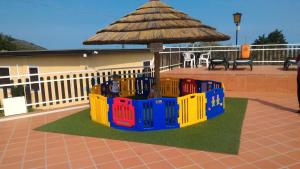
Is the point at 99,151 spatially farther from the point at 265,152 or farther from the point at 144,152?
the point at 265,152

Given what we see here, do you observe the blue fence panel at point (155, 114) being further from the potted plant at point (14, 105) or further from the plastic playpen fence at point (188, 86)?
the potted plant at point (14, 105)

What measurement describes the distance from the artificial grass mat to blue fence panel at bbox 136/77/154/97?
10.3 ft

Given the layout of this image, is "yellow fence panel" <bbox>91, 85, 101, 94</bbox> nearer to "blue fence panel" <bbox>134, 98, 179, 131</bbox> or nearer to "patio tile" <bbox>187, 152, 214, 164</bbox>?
"blue fence panel" <bbox>134, 98, 179, 131</bbox>

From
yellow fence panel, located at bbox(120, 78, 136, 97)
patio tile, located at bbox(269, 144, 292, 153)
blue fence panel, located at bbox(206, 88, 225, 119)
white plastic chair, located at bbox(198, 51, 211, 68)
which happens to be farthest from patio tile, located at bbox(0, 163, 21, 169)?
white plastic chair, located at bbox(198, 51, 211, 68)

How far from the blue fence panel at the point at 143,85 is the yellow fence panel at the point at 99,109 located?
331 cm

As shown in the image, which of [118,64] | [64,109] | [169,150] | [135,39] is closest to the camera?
[169,150]

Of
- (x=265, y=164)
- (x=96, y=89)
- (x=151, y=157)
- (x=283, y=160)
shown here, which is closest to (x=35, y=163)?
(x=151, y=157)

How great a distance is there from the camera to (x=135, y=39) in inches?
214

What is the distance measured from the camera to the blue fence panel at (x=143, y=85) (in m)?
9.60

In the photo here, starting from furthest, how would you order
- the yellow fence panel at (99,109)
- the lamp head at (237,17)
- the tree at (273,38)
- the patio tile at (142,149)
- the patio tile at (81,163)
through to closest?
1. the tree at (273,38)
2. the lamp head at (237,17)
3. the yellow fence panel at (99,109)
4. the patio tile at (142,149)
5. the patio tile at (81,163)

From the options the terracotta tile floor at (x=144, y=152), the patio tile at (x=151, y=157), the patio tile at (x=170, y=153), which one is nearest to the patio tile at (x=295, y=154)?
the terracotta tile floor at (x=144, y=152)

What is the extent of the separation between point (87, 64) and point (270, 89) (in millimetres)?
11244

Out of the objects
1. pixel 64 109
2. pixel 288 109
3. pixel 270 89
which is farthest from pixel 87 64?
pixel 288 109

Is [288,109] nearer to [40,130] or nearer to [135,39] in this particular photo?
[135,39]
